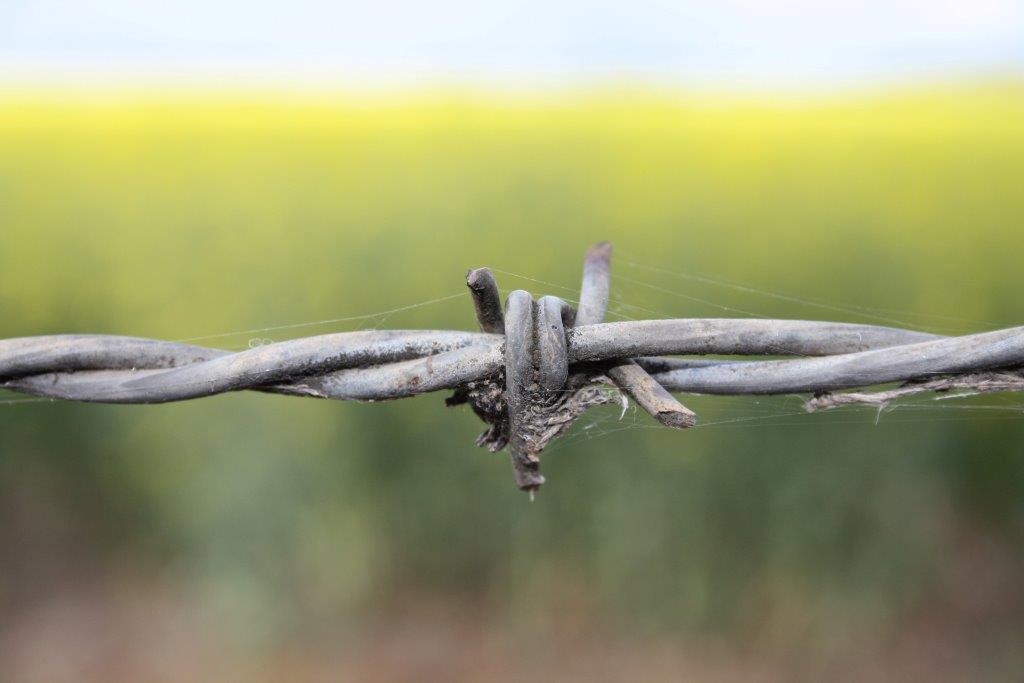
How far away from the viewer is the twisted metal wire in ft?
1.69

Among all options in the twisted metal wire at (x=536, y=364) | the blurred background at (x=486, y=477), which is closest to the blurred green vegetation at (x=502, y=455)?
the blurred background at (x=486, y=477)

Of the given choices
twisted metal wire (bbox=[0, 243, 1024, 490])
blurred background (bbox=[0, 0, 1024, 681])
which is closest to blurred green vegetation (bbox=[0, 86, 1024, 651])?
blurred background (bbox=[0, 0, 1024, 681])

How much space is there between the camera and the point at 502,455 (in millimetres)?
1800

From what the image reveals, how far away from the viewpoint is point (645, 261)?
1.93 m

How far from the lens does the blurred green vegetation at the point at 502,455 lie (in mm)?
1830

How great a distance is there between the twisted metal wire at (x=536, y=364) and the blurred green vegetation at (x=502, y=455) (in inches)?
39.5

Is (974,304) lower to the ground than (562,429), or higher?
lower

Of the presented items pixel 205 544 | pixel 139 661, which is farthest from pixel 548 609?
pixel 139 661

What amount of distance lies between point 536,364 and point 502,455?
4.28ft

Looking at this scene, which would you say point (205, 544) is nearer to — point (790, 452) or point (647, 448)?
point (647, 448)

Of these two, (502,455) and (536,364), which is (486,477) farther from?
(536,364)

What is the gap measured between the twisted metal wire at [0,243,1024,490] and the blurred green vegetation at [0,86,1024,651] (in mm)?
1003

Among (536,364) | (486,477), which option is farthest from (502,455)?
(536,364)

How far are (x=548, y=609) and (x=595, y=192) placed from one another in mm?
983
